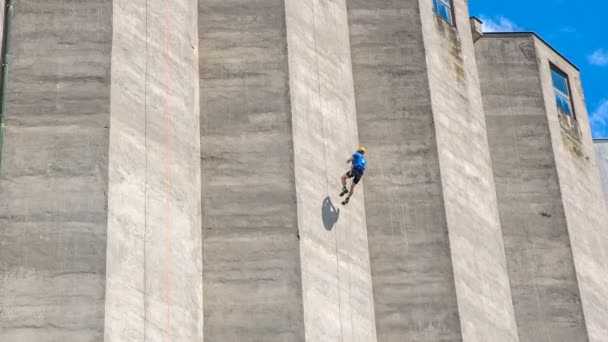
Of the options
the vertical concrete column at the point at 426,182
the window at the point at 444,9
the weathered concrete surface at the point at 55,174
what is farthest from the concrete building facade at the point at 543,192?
the weathered concrete surface at the point at 55,174

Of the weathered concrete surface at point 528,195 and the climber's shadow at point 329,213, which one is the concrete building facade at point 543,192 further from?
the climber's shadow at point 329,213

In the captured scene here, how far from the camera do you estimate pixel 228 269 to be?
32.1 m

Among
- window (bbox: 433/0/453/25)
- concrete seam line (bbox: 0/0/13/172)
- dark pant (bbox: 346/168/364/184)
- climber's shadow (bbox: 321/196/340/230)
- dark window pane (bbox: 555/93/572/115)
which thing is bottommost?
climber's shadow (bbox: 321/196/340/230)

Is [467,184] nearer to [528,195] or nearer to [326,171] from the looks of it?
[528,195]

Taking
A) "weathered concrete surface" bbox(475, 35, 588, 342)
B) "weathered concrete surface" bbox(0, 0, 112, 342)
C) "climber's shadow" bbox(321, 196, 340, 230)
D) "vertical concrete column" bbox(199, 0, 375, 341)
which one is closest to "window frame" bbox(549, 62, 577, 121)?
"weathered concrete surface" bbox(475, 35, 588, 342)

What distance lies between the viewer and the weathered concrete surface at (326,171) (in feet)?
107

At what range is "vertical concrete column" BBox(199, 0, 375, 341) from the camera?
104ft

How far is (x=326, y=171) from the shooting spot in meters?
34.3

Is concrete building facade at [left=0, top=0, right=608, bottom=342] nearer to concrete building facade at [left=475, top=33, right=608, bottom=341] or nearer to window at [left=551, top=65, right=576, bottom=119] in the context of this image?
concrete building facade at [left=475, top=33, right=608, bottom=341]

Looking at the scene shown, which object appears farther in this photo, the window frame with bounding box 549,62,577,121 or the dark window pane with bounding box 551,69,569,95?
the dark window pane with bounding box 551,69,569,95

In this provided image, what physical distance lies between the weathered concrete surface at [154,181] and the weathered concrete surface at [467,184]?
7.35 meters

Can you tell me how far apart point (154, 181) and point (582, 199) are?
→ 55.9 feet

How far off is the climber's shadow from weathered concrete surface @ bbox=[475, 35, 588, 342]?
8.32m

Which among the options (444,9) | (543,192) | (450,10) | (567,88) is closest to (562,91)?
(567,88)
